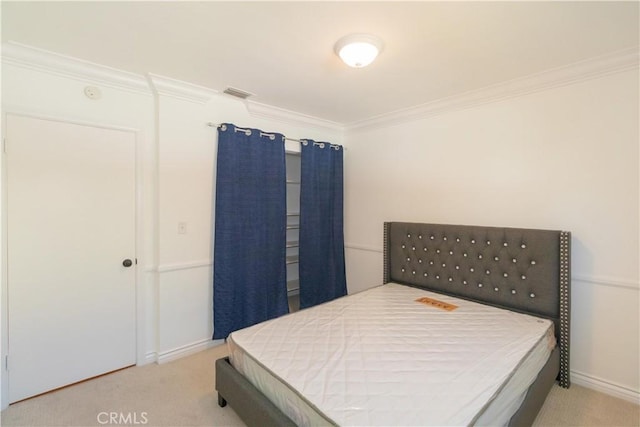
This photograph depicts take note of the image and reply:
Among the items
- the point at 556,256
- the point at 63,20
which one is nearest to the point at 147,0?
the point at 63,20

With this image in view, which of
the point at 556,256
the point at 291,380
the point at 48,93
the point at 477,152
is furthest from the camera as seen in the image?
the point at 477,152

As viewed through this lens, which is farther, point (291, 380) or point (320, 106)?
point (320, 106)

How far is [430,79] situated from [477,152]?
824 mm

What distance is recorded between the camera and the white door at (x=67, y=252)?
6.68 ft

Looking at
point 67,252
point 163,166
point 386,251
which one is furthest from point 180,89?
point 386,251

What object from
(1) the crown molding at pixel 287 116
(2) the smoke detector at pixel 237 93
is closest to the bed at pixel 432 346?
Result: (1) the crown molding at pixel 287 116

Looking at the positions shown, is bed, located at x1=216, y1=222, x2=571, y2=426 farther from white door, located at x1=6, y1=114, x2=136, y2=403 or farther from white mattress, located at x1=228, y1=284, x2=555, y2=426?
white door, located at x1=6, y1=114, x2=136, y2=403

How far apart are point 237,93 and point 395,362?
8.19 ft

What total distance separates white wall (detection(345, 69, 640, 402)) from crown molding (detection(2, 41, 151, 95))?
2671 mm

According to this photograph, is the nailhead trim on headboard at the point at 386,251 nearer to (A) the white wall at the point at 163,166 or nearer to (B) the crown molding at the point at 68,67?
(A) the white wall at the point at 163,166

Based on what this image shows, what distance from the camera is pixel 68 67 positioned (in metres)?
2.14

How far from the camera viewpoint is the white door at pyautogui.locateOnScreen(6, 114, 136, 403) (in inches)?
80.1

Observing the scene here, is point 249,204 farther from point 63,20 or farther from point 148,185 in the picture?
point 63,20

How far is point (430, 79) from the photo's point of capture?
8.16 ft
